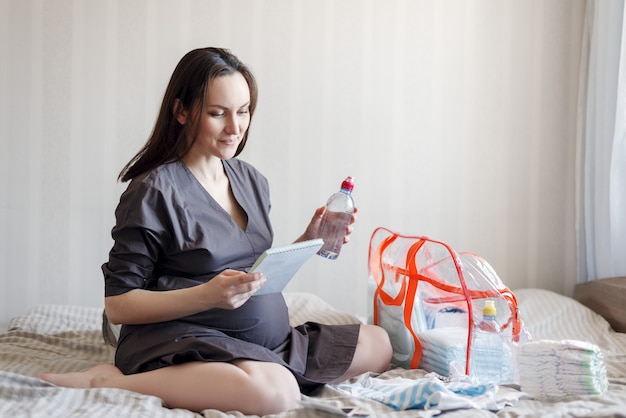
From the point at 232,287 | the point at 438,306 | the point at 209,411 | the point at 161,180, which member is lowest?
the point at 209,411

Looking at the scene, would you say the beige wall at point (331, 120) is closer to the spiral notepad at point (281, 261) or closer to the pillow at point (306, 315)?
the pillow at point (306, 315)

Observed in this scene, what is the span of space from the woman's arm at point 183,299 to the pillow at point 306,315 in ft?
1.41

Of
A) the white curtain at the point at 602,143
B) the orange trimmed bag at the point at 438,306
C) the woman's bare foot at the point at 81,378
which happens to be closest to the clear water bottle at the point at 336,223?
the orange trimmed bag at the point at 438,306

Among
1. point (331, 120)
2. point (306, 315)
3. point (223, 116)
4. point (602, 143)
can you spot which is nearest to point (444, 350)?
point (306, 315)

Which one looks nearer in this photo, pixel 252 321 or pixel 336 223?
pixel 252 321

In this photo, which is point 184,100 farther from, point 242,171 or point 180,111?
point 242,171

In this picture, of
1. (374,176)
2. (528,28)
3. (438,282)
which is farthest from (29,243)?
(528,28)

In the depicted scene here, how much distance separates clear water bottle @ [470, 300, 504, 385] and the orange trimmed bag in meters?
0.02

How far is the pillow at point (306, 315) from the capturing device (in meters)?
1.93

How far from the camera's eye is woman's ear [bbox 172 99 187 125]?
1.62 meters

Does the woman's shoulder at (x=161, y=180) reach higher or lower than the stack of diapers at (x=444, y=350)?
higher

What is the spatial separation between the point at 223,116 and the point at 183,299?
41 centimetres

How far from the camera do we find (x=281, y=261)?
54.2 inches

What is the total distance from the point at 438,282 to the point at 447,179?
89cm
